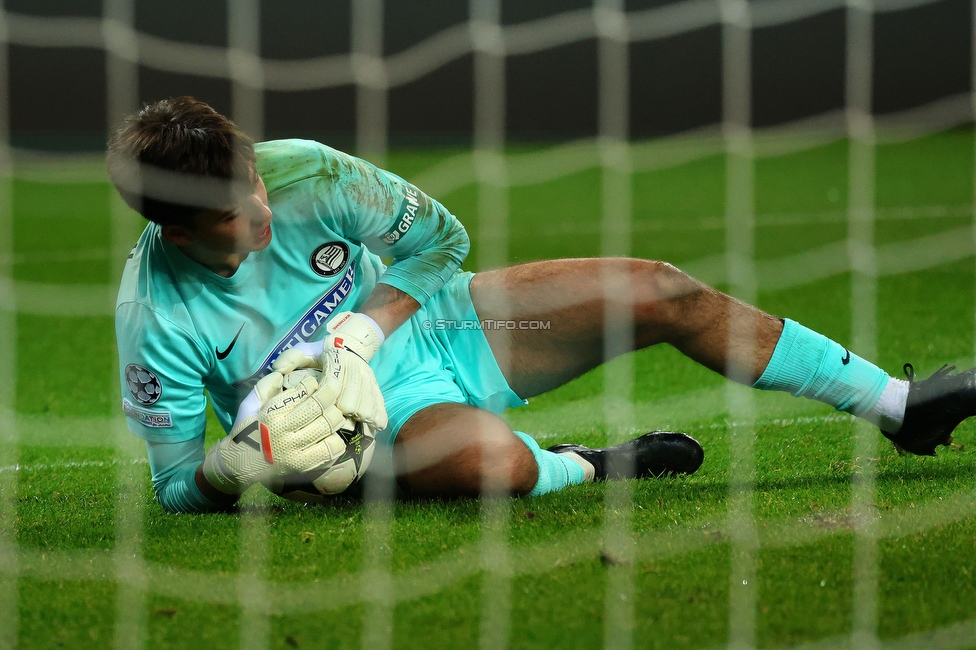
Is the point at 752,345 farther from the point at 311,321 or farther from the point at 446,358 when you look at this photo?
the point at 311,321

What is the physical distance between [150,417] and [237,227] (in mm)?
438

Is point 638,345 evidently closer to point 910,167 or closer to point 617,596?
point 617,596

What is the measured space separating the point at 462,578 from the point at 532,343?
2.26 feet

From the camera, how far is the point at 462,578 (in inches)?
72.2

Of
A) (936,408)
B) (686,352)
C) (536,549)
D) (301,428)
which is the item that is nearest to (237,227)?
(301,428)

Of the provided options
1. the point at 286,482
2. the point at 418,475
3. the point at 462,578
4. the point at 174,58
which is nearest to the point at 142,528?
the point at 286,482

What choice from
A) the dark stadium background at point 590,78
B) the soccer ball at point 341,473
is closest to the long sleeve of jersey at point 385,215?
the soccer ball at point 341,473

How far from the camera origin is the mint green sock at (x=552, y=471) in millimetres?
2256

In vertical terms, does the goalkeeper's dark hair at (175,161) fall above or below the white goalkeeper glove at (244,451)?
above

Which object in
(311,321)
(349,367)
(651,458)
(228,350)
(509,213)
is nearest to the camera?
(349,367)

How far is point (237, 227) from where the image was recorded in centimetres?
202

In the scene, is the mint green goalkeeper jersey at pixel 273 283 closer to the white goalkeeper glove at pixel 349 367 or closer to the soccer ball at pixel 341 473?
the white goalkeeper glove at pixel 349 367

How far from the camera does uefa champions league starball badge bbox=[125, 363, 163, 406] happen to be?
208 centimetres

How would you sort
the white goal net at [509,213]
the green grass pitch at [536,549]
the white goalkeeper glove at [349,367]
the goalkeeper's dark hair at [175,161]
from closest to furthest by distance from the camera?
the green grass pitch at [536,549]
the white goal net at [509,213]
the goalkeeper's dark hair at [175,161]
the white goalkeeper glove at [349,367]
